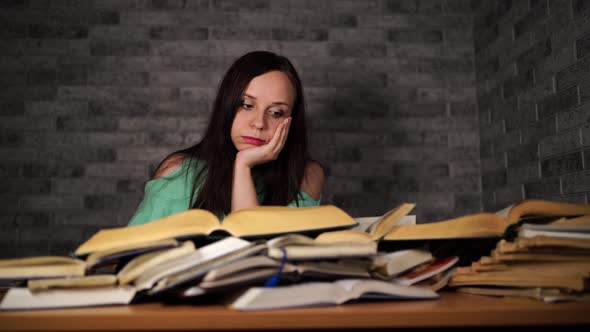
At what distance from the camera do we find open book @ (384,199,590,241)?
0.61m

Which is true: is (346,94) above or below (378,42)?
below

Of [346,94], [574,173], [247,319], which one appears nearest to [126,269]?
[247,319]

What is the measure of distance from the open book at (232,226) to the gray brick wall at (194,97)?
1.77 meters

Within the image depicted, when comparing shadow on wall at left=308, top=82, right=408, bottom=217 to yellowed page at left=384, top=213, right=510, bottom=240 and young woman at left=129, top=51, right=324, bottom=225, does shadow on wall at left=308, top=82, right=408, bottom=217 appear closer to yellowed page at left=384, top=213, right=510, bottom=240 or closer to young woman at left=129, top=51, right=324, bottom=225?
young woman at left=129, top=51, right=324, bottom=225

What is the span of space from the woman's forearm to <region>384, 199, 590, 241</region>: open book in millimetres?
833

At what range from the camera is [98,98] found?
8.00ft

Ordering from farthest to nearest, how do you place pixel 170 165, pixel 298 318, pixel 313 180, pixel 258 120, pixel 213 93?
pixel 213 93 → pixel 313 180 → pixel 170 165 → pixel 258 120 → pixel 298 318

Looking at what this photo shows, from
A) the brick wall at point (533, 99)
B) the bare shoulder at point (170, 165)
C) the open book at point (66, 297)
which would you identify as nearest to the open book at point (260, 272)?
the open book at point (66, 297)

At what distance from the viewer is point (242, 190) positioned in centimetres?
147

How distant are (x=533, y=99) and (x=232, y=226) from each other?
1.77 m

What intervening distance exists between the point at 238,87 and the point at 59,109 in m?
1.27

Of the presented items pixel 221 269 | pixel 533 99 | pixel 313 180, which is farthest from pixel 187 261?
pixel 533 99

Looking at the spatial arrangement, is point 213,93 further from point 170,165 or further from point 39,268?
point 39,268

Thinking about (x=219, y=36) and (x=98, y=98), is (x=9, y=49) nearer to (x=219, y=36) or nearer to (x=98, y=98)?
(x=98, y=98)
